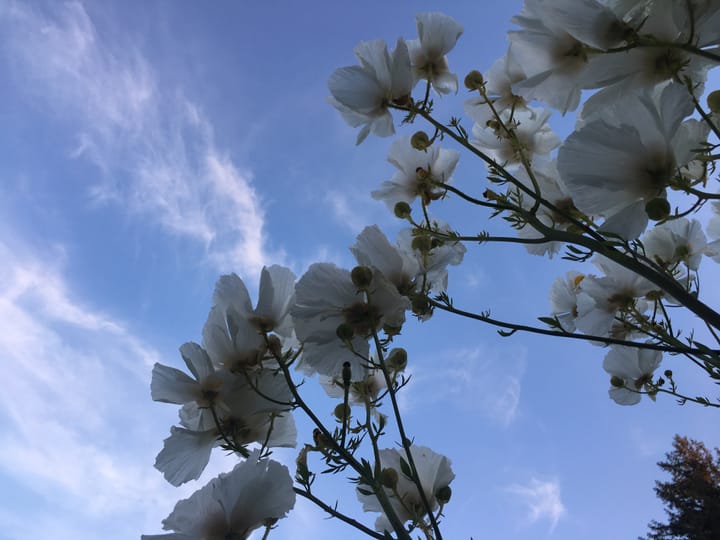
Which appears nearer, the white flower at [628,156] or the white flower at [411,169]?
the white flower at [628,156]

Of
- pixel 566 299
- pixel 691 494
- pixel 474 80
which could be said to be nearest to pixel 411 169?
pixel 474 80

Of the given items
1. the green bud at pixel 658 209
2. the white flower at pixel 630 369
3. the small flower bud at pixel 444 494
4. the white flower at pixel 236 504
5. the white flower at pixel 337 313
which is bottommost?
the white flower at pixel 236 504

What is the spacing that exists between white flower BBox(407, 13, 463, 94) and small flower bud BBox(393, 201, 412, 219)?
36 cm

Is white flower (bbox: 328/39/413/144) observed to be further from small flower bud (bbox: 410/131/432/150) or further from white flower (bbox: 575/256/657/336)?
white flower (bbox: 575/256/657/336)

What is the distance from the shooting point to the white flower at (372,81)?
4.05 feet

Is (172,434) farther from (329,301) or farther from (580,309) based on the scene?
(580,309)

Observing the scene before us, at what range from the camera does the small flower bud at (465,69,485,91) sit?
1.34m

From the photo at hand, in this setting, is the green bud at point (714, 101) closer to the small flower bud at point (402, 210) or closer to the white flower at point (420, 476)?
the small flower bud at point (402, 210)

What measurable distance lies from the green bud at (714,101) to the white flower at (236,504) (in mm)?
957

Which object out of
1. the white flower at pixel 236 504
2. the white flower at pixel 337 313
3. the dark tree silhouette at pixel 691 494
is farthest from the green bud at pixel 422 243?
the dark tree silhouette at pixel 691 494

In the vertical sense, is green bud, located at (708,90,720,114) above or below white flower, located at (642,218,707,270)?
below

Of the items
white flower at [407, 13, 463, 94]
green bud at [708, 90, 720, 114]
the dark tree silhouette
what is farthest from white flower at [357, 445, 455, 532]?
the dark tree silhouette

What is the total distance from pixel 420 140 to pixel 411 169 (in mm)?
172

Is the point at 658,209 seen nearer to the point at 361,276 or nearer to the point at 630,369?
the point at 361,276
